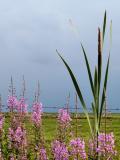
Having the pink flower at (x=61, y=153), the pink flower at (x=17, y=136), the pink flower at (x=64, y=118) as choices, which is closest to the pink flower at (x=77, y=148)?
the pink flower at (x=61, y=153)

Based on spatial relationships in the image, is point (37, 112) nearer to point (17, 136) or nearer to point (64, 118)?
point (17, 136)

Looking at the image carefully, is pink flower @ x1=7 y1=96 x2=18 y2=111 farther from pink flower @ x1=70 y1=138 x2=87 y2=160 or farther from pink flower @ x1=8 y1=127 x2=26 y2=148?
pink flower @ x1=70 y1=138 x2=87 y2=160

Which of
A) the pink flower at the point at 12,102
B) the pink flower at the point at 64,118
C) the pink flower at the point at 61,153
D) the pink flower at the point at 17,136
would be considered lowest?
the pink flower at the point at 61,153

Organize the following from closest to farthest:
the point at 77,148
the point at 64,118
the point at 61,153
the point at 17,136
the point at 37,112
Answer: the point at 77,148, the point at 61,153, the point at 64,118, the point at 17,136, the point at 37,112

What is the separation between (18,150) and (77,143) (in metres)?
2.29

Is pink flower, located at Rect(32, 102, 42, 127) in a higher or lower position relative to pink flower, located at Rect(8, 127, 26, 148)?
higher

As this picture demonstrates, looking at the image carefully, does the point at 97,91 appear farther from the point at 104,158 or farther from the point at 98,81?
the point at 104,158

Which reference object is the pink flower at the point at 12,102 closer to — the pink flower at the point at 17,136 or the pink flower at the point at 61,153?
the pink flower at the point at 17,136

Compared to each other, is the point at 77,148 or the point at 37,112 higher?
the point at 37,112

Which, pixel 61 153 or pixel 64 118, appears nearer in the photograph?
pixel 61 153

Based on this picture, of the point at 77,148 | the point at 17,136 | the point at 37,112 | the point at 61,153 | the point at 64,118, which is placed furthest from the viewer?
the point at 37,112

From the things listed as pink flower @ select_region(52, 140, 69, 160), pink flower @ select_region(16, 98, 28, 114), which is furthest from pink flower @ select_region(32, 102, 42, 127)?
pink flower @ select_region(52, 140, 69, 160)

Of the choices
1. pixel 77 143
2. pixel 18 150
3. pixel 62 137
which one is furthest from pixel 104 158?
pixel 18 150

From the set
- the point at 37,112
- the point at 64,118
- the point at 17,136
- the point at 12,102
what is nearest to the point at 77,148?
→ the point at 64,118
